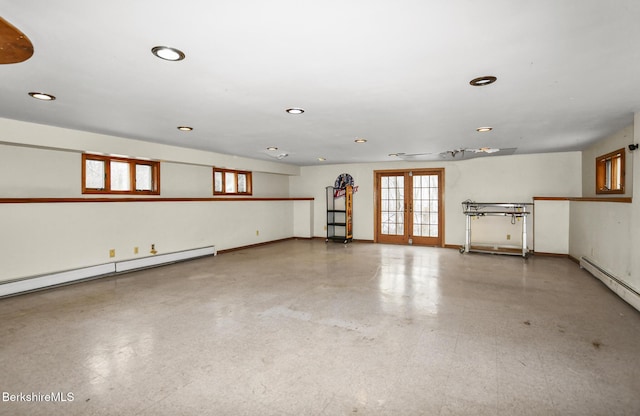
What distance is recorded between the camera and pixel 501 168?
7.50 meters

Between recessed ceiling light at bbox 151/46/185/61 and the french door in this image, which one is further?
the french door

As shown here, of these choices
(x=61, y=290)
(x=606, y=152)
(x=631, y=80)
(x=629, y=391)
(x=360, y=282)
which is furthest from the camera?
(x=606, y=152)

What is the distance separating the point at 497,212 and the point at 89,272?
773cm

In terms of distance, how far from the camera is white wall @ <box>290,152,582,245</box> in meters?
7.02

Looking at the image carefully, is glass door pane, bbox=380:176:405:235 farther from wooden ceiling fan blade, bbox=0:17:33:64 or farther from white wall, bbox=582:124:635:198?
wooden ceiling fan blade, bbox=0:17:33:64

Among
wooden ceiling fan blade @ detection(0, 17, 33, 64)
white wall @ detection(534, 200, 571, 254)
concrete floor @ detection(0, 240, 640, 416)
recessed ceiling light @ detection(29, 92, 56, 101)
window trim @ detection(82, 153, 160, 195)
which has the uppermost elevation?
recessed ceiling light @ detection(29, 92, 56, 101)

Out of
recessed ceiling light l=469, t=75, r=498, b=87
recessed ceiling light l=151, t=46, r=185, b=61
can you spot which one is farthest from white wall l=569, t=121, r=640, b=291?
recessed ceiling light l=151, t=46, r=185, b=61

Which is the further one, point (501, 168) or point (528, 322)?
point (501, 168)

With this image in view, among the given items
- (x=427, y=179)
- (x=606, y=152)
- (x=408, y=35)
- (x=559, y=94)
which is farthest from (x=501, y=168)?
(x=408, y=35)

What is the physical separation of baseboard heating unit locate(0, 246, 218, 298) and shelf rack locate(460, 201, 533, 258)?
19.4 feet

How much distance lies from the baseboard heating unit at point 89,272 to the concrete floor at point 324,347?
0.66ft

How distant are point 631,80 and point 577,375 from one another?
7.97ft

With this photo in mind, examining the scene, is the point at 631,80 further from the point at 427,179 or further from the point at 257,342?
the point at 427,179

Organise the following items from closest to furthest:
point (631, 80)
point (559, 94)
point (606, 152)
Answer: point (631, 80) < point (559, 94) < point (606, 152)
